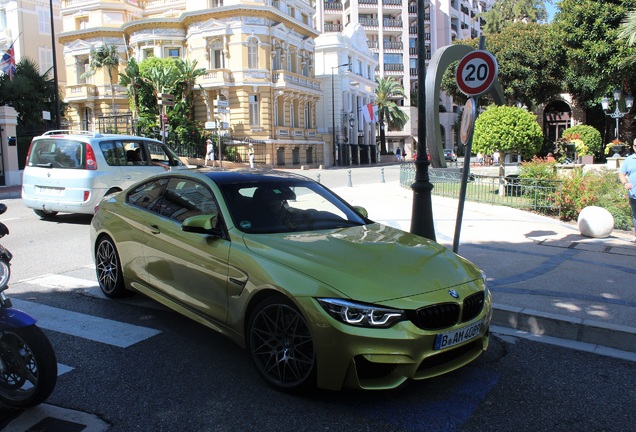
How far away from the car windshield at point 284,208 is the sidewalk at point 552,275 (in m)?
1.92

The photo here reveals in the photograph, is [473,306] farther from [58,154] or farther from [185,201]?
[58,154]

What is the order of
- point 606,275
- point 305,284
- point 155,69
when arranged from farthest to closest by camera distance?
point 155,69 < point 606,275 < point 305,284

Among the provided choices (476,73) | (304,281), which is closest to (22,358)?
(304,281)

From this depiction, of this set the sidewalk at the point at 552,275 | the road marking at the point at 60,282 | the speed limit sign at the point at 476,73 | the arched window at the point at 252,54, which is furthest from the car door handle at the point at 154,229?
the arched window at the point at 252,54

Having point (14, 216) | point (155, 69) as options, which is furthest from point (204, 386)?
point (155, 69)

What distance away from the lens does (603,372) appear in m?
4.11

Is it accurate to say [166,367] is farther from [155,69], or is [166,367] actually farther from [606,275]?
[155,69]

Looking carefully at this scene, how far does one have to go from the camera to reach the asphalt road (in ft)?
10.7

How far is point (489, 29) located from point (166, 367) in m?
67.1

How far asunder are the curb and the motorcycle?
3970 mm

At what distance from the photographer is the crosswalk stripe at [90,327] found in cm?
463

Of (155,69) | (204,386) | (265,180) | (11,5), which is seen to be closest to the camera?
(204,386)

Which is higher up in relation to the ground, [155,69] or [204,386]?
[155,69]

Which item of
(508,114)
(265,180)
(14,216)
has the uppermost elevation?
(508,114)
